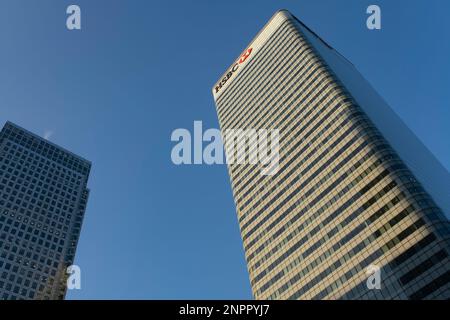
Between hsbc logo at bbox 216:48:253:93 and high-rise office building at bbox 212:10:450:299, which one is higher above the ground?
hsbc logo at bbox 216:48:253:93

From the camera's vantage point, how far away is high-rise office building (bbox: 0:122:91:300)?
139750mm

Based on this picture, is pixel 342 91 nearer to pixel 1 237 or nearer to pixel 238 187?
pixel 238 187

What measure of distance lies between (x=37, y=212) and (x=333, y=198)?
105 meters

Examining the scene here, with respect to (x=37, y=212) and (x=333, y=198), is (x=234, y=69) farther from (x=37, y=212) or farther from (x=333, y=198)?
(x=333, y=198)

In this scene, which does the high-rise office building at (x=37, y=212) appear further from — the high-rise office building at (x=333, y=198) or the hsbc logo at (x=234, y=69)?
the hsbc logo at (x=234, y=69)

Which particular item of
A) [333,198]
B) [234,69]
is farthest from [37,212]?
[333,198]

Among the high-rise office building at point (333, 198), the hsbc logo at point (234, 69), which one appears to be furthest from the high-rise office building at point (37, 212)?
the hsbc logo at point (234, 69)

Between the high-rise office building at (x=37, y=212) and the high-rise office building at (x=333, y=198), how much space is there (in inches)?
2547

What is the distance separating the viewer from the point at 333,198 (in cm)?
10231

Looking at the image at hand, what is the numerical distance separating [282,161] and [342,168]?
22.0 m

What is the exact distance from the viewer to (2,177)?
518 feet

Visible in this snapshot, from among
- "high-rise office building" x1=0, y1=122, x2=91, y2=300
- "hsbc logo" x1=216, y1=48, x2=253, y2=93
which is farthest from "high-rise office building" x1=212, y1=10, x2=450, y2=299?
"high-rise office building" x1=0, y1=122, x2=91, y2=300

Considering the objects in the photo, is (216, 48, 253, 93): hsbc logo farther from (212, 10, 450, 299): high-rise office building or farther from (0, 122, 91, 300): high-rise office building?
(0, 122, 91, 300): high-rise office building

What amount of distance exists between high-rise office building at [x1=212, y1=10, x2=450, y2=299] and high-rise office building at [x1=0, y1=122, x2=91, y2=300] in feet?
212
